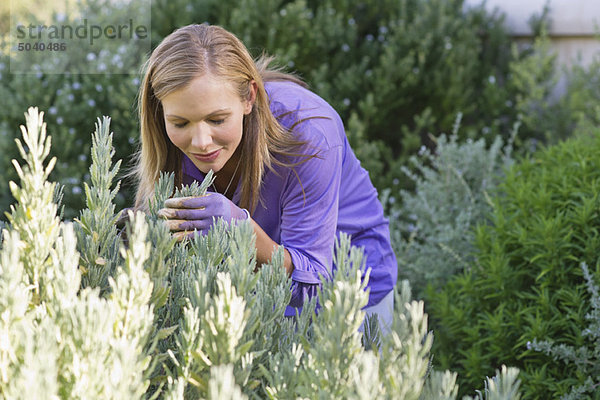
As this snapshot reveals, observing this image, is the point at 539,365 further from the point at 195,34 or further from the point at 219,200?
the point at 195,34

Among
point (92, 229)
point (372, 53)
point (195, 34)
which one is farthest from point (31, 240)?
point (372, 53)

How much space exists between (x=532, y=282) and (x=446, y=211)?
3.41 feet

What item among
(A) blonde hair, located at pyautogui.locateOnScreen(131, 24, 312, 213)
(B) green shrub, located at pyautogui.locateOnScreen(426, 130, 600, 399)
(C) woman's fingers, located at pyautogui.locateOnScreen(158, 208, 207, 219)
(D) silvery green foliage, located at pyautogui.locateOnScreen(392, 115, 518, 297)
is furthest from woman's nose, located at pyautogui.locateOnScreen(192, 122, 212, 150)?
(D) silvery green foliage, located at pyautogui.locateOnScreen(392, 115, 518, 297)

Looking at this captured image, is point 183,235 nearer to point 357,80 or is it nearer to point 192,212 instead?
point 192,212

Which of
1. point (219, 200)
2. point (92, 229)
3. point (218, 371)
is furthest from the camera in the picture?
point (219, 200)

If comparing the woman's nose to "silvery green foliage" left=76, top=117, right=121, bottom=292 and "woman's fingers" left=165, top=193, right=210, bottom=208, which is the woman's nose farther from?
Result: "silvery green foliage" left=76, top=117, right=121, bottom=292

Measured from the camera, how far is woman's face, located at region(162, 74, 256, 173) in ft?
6.51

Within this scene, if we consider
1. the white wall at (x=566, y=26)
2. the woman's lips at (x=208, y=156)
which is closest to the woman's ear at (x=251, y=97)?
the woman's lips at (x=208, y=156)

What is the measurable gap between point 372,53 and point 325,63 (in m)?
0.34

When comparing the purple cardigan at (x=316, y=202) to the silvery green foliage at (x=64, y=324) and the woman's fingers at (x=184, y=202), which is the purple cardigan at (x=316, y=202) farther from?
the silvery green foliage at (x=64, y=324)

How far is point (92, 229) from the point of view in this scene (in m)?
1.32

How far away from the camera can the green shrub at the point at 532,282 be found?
2.51 m

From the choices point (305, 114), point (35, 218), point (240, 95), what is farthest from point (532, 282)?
point (35, 218)

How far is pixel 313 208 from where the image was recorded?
2.12m
